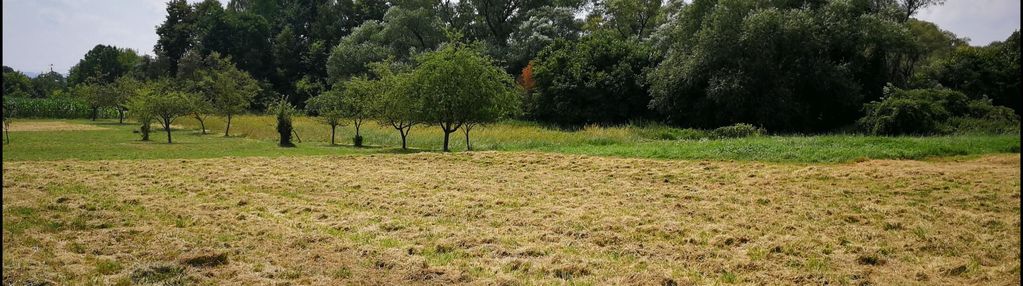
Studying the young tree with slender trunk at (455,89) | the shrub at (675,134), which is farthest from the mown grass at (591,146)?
the young tree with slender trunk at (455,89)

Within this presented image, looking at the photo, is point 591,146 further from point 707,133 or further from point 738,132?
point 738,132

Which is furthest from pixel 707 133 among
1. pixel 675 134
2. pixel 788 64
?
pixel 788 64

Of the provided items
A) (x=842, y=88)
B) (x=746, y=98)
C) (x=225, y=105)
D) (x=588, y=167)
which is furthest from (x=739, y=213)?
(x=225, y=105)

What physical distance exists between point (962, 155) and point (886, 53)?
14830mm

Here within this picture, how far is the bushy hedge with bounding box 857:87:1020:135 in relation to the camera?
24.6 metres

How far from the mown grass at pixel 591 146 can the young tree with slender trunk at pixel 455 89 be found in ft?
5.04

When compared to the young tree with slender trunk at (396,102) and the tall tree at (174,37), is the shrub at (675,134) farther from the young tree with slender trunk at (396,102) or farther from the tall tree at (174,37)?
the tall tree at (174,37)

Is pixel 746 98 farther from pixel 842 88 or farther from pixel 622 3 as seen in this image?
pixel 622 3

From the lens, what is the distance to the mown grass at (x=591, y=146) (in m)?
18.7

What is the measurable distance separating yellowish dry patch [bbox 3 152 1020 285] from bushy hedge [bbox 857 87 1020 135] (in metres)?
8.98

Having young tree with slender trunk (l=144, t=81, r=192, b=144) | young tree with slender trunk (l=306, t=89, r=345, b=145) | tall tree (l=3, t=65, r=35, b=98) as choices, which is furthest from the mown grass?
tall tree (l=3, t=65, r=35, b=98)

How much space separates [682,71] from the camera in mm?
32219

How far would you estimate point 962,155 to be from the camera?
58.9ft

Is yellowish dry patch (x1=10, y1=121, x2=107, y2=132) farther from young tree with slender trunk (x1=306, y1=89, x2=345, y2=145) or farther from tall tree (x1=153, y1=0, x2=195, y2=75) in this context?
tall tree (x1=153, y1=0, x2=195, y2=75)
